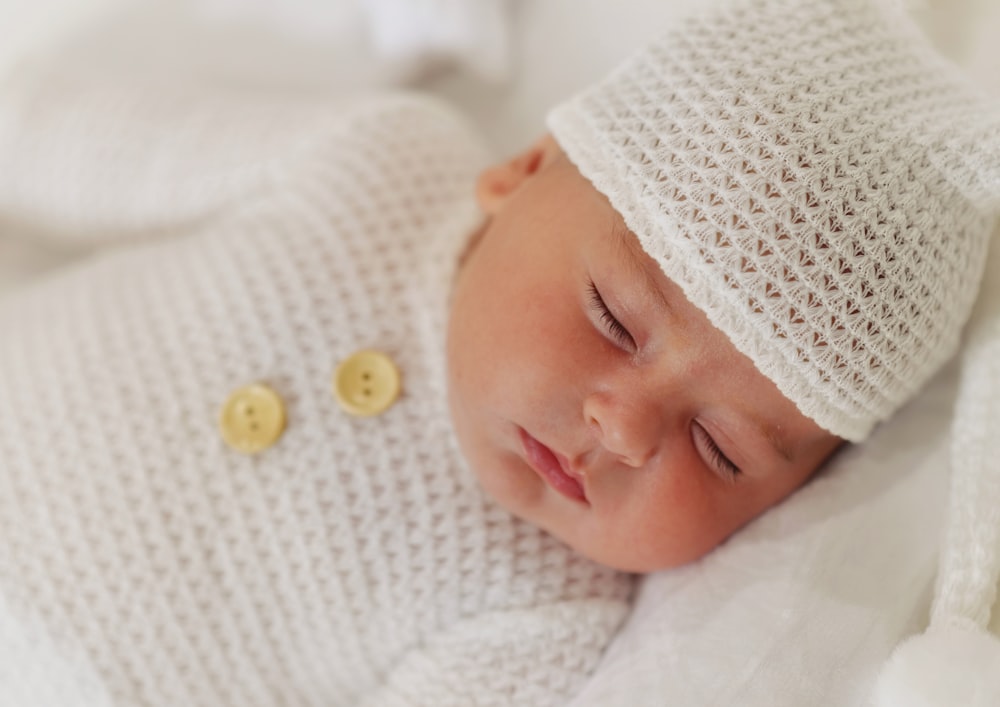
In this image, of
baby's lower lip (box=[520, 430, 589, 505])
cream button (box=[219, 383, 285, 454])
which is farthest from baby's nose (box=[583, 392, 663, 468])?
cream button (box=[219, 383, 285, 454])

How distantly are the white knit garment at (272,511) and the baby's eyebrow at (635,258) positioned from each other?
1.15ft

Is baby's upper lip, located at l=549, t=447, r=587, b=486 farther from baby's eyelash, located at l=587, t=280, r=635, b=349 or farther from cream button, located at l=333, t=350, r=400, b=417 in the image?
cream button, located at l=333, t=350, r=400, b=417

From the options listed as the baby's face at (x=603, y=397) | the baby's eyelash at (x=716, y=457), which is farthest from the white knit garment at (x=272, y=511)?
the baby's eyelash at (x=716, y=457)

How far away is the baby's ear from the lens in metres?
1.22

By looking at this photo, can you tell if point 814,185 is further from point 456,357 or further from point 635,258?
point 456,357

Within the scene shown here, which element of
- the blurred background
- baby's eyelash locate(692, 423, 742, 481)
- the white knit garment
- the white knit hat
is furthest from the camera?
the blurred background

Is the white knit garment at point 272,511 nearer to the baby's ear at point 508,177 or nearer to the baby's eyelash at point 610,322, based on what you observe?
the baby's ear at point 508,177

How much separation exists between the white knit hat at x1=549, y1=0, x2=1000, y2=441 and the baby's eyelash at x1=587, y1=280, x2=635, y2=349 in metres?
0.09

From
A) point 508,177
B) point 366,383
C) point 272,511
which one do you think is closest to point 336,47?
point 508,177

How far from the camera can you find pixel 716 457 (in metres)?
1.06

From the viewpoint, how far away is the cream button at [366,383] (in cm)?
121

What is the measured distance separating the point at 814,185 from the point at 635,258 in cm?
20

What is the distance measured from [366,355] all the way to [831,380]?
616mm

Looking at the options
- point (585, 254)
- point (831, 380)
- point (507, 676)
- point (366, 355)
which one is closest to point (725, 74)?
point (585, 254)
